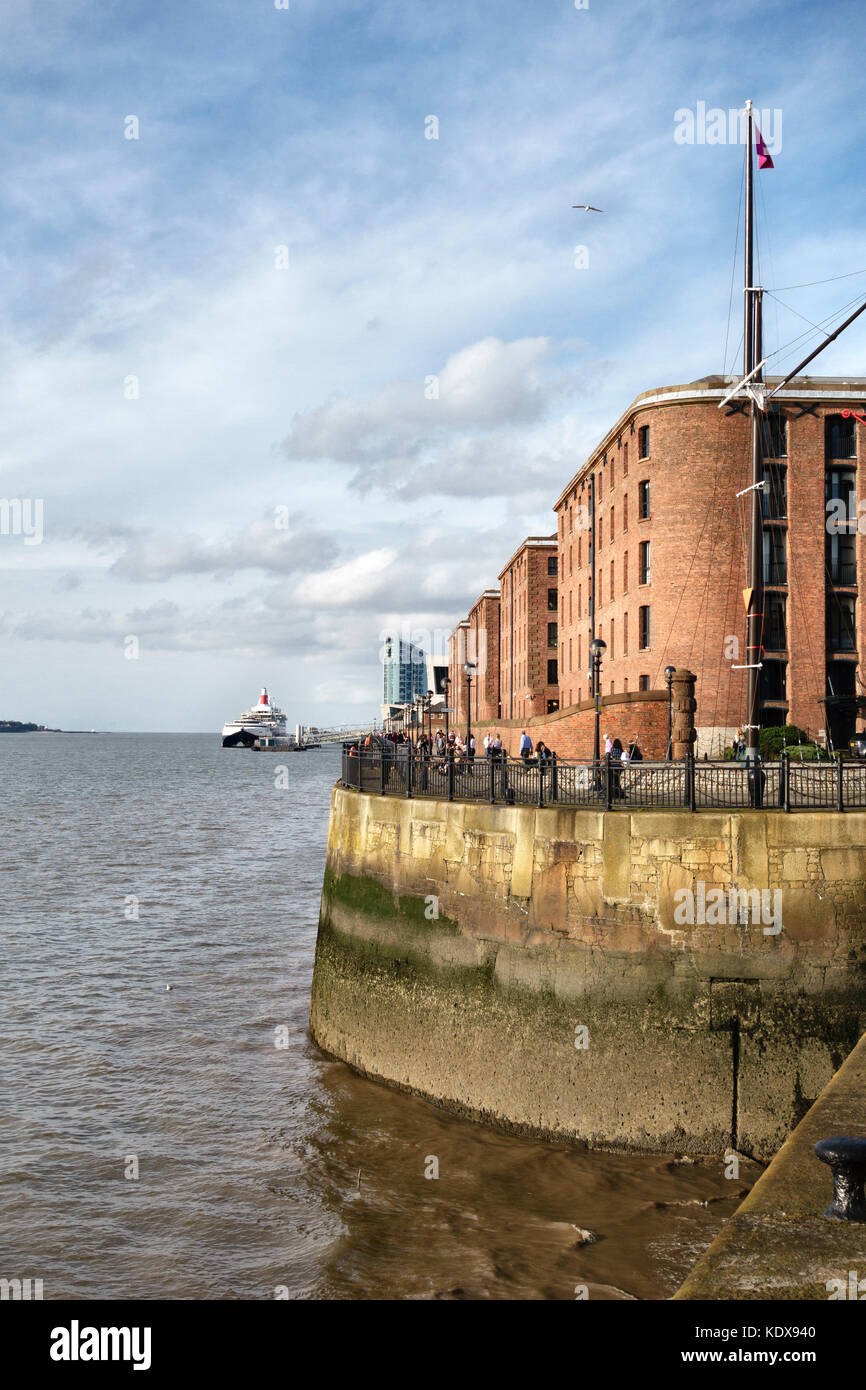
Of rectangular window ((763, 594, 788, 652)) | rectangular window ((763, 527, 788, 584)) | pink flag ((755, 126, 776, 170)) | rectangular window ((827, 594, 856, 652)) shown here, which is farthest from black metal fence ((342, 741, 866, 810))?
rectangular window ((827, 594, 856, 652))

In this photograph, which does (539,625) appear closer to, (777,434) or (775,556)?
(775,556)

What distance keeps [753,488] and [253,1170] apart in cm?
1876

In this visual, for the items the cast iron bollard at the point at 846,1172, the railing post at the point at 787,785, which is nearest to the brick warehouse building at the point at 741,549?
the railing post at the point at 787,785

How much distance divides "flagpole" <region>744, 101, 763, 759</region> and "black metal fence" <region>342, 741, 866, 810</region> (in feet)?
Result: 21.8

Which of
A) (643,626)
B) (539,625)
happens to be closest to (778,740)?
(643,626)

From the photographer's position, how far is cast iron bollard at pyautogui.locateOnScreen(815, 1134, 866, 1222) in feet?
20.7

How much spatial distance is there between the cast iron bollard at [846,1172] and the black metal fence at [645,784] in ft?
26.0

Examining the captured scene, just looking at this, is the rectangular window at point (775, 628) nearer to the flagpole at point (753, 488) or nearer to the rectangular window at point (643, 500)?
the rectangular window at point (643, 500)

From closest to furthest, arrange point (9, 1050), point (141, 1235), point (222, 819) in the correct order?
point (141, 1235)
point (9, 1050)
point (222, 819)

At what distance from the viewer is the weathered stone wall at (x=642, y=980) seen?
13406 mm
